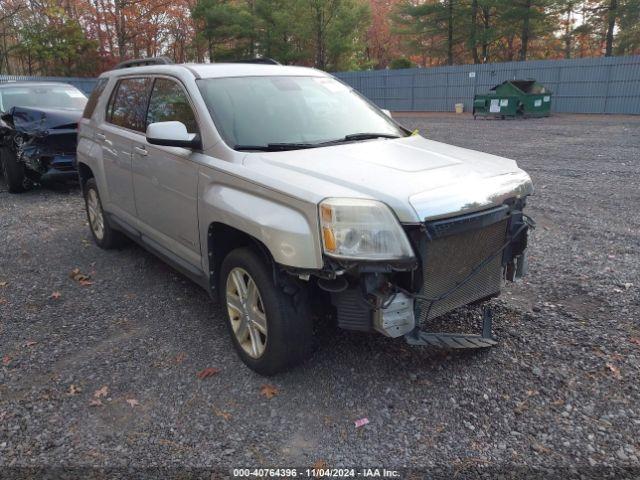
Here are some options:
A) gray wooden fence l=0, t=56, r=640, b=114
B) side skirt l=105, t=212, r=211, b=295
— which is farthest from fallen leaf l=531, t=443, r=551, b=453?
gray wooden fence l=0, t=56, r=640, b=114

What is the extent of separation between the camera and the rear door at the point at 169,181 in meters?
3.78

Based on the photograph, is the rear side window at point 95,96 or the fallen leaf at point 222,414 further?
the rear side window at point 95,96

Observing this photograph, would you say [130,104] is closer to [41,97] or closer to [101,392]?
[101,392]

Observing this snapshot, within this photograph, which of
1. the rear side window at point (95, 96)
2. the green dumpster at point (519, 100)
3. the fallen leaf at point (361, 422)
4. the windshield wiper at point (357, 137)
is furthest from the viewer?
the green dumpster at point (519, 100)

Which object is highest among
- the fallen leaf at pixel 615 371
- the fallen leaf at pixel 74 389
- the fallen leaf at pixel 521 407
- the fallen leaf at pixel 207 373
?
the fallen leaf at pixel 615 371

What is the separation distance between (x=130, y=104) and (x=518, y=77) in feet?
80.0

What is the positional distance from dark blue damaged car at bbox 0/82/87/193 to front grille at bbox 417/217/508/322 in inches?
285

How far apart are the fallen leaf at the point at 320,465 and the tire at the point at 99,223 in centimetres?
386

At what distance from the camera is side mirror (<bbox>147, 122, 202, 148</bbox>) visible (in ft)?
11.6

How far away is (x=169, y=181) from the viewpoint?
4.01 m

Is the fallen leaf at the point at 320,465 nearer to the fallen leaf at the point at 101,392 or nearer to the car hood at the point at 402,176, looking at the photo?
the car hood at the point at 402,176

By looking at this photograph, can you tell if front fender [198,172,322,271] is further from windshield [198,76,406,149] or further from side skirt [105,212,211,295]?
side skirt [105,212,211,295]

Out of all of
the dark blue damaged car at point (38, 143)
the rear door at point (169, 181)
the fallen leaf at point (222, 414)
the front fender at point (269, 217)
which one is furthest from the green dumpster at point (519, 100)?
the fallen leaf at point (222, 414)

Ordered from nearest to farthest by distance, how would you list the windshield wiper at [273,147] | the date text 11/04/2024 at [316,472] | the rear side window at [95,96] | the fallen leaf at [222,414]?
the date text 11/04/2024 at [316,472], the fallen leaf at [222,414], the windshield wiper at [273,147], the rear side window at [95,96]
